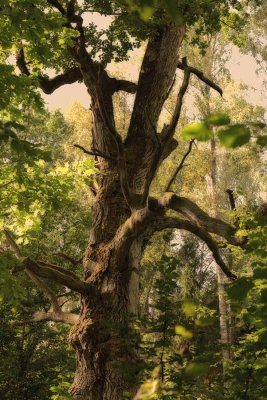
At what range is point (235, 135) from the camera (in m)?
1.17

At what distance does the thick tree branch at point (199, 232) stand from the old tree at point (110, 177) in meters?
0.01

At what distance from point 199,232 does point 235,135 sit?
3.16 metres

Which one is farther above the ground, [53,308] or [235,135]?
[53,308]

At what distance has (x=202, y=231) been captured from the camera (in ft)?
13.8

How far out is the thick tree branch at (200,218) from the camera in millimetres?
4102

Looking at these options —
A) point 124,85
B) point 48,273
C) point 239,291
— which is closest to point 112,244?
point 48,273

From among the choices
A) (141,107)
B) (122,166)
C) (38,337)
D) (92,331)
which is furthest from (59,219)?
(122,166)

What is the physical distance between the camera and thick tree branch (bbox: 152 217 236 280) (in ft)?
13.9

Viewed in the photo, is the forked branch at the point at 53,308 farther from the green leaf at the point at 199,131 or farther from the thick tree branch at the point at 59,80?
the green leaf at the point at 199,131

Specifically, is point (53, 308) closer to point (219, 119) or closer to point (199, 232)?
point (199, 232)

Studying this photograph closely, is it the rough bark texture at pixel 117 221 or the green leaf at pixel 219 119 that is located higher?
the rough bark texture at pixel 117 221

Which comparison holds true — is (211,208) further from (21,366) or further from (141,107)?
(141,107)

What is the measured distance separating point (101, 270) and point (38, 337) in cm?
640

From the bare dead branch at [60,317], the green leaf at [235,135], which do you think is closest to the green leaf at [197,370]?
the green leaf at [235,135]
